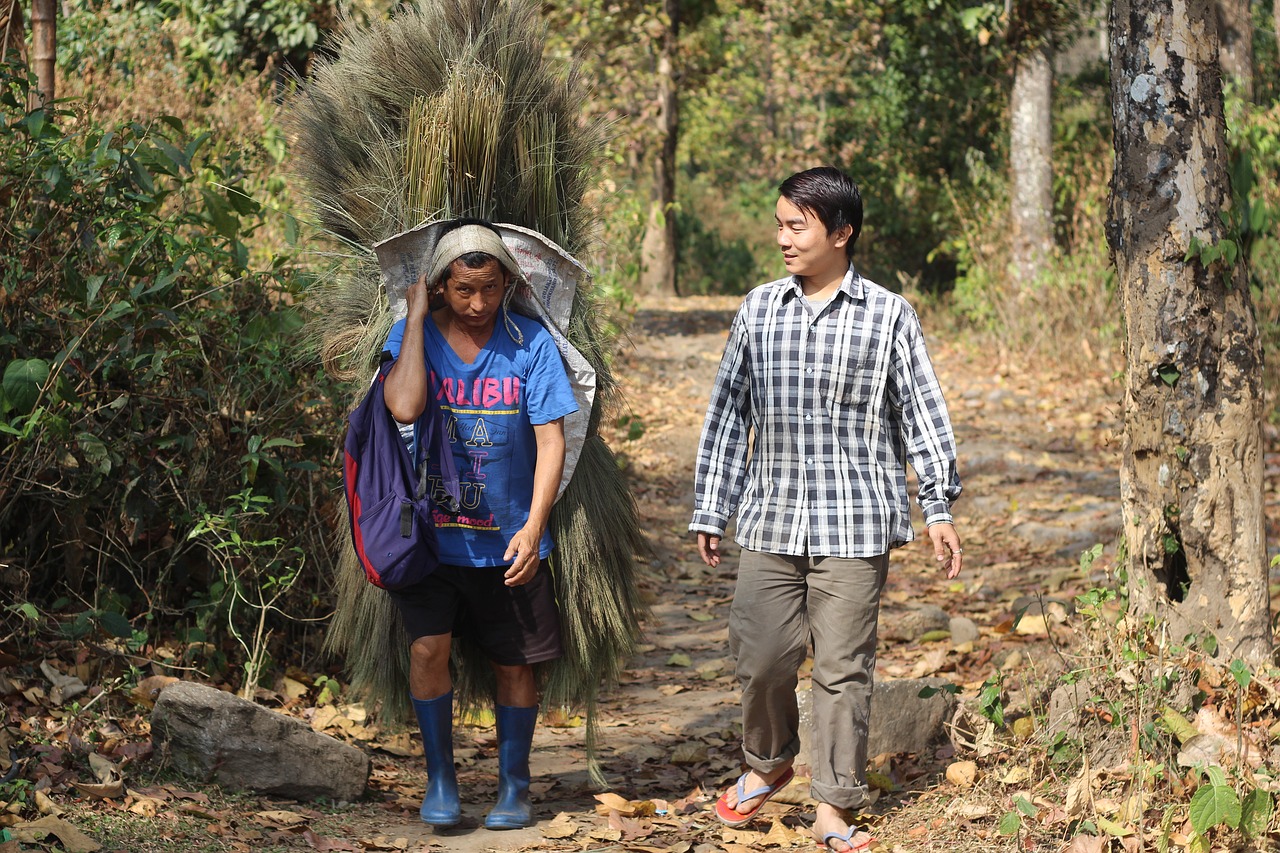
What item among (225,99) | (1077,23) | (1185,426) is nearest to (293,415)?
(1185,426)

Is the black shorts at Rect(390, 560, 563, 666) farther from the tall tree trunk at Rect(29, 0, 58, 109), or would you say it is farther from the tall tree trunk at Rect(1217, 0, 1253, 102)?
the tall tree trunk at Rect(1217, 0, 1253, 102)

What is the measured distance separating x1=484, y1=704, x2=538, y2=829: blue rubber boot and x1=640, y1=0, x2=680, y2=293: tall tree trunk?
470 inches

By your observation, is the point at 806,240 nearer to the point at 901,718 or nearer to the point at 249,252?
the point at 901,718

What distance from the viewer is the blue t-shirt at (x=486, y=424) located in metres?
3.60

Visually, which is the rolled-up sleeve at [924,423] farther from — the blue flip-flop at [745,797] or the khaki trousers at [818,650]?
the blue flip-flop at [745,797]

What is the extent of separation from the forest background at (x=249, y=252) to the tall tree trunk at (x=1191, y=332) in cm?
24

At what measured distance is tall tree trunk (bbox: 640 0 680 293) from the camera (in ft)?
51.9

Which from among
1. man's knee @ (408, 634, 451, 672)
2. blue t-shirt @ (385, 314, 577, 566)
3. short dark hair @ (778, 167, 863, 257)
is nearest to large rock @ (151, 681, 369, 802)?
man's knee @ (408, 634, 451, 672)

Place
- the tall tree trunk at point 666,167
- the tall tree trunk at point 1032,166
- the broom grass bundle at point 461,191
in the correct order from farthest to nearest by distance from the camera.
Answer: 1. the tall tree trunk at point 666,167
2. the tall tree trunk at point 1032,166
3. the broom grass bundle at point 461,191

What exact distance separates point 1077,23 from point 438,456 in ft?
36.8

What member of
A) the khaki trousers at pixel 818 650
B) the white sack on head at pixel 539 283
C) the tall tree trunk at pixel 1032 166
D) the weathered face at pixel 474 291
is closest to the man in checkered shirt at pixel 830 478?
the khaki trousers at pixel 818 650

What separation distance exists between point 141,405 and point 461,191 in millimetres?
1445

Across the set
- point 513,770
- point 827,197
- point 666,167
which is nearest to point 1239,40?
point 666,167

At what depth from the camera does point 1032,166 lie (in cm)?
1166
